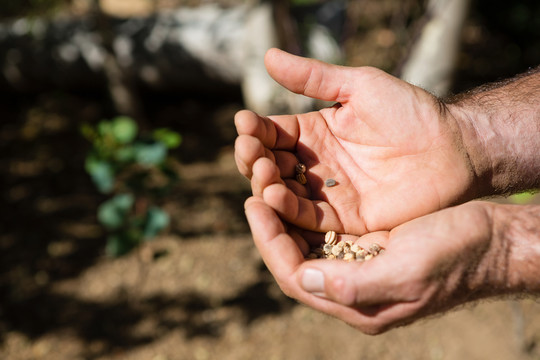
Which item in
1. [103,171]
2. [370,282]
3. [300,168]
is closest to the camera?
[370,282]

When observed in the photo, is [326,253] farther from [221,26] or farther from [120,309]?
[221,26]

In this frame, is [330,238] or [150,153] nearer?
[330,238]

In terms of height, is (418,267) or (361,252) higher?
(418,267)

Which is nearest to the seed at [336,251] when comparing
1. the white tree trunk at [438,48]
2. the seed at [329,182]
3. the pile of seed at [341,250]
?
the pile of seed at [341,250]

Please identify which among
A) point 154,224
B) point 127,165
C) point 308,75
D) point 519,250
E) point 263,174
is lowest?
point 154,224

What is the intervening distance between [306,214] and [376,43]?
16.9 feet

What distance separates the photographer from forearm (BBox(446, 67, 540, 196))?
2.24 m

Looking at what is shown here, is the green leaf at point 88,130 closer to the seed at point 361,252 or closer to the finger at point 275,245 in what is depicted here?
the finger at point 275,245

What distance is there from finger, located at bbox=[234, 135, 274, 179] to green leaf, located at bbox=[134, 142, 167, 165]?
107 centimetres

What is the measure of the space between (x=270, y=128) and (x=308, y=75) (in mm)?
318

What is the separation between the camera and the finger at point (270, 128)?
191cm

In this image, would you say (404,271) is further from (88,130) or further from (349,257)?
(88,130)

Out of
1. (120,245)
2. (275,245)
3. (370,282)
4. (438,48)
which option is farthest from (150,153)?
(438,48)

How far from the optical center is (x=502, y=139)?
90.4 inches
